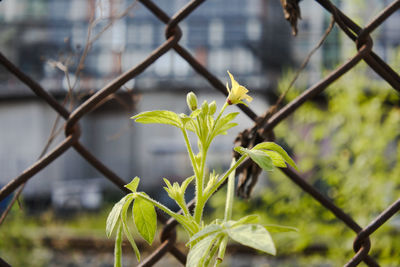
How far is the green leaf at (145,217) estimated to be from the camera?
27 centimetres

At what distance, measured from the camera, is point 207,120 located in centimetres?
26

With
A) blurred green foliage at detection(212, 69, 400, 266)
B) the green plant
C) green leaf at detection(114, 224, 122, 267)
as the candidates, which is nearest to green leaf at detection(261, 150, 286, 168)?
the green plant

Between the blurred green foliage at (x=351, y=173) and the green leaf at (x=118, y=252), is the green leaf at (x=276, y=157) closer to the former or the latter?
the green leaf at (x=118, y=252)

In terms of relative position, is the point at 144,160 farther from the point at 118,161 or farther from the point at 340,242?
→ the point at 340,242

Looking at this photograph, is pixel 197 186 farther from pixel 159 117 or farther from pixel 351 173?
pixel 351 173

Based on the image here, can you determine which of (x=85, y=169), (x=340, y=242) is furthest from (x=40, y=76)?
(x=340, y=242)

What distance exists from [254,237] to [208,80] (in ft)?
0.64

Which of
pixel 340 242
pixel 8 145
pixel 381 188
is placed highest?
pixel 381 188

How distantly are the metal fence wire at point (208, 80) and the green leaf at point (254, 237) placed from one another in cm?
15

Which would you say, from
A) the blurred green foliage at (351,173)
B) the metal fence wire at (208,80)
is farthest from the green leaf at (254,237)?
the blurred green foliage at (351,173)

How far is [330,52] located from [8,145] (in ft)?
21.7

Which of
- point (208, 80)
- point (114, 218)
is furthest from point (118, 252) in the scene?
point (208, 80)

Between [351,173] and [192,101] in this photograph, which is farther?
[351,173]

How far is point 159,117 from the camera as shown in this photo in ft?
0.86
